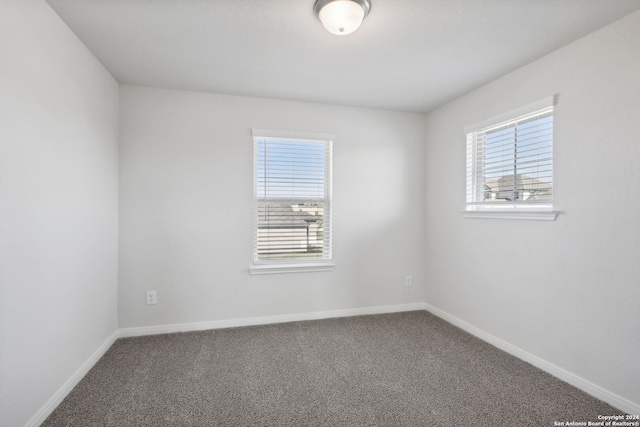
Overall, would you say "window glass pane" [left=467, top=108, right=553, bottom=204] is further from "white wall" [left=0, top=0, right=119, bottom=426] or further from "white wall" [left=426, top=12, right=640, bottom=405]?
"white wall" [left=0, top=0, right=119, bottom=426]

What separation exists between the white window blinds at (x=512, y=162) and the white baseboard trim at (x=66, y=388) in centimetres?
356

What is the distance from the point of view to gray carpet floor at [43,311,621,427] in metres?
1.84

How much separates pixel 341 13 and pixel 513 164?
1.95m

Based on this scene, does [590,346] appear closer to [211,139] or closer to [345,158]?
[345,158]

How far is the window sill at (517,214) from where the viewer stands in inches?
91.8

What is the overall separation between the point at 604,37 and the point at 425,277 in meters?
2.72

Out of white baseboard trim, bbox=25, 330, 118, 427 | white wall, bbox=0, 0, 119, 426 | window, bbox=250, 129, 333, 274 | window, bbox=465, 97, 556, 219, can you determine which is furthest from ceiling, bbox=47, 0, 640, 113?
white baseboard trim, bbox=25, 330, 118, 427

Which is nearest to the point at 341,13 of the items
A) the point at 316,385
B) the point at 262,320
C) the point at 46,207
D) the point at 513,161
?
the point at 513,161

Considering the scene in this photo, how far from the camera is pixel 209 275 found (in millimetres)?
3154

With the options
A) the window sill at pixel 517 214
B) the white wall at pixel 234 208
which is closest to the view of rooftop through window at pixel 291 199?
the white wall at pixel 234 208

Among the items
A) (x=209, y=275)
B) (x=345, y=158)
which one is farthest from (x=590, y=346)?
(x=209, y=275)

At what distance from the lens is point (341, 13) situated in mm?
1751

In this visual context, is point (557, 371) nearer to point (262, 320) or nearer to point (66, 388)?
point (262, 320)

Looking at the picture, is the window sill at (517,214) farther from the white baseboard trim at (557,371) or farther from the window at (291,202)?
the window at (291,202)
